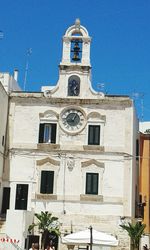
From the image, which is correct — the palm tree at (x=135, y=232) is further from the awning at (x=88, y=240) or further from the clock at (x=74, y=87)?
the clock at (x=74, y=87)

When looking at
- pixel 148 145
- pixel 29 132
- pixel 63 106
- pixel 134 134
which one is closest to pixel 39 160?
pixel 29 132

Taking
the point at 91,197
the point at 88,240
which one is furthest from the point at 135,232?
the point at 88,240

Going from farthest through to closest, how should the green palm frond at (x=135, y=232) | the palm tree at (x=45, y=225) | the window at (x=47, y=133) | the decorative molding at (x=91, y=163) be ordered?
the window at (x=47, y=133) < the decorative molding at (x=91, y=163) < the palm tree at (x=45, y=225) < the green palm frond at (x=135, y=232)

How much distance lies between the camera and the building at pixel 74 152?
3098 centimetres

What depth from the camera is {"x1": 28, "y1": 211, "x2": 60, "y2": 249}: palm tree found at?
29459 millimetres

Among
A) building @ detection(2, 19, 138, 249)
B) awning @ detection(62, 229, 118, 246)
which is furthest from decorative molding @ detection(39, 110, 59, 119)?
awning @ detection(62, 229, 118, 246)

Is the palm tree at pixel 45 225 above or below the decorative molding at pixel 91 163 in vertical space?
below

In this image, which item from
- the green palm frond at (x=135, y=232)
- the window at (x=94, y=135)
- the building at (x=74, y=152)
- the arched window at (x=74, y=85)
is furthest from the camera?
the arched window at (x=74, y=85)

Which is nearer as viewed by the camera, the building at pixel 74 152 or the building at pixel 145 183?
the building at pixel 74 152

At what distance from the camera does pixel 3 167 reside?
31875mm

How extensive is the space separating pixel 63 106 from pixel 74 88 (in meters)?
1.63

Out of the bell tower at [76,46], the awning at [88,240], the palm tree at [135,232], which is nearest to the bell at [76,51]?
the bell tower at [76,46]

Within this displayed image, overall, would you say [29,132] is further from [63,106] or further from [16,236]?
[16,236]

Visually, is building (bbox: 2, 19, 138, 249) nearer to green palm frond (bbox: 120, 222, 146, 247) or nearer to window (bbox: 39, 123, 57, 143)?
window (bbox: 39, 123, 57, 143)
